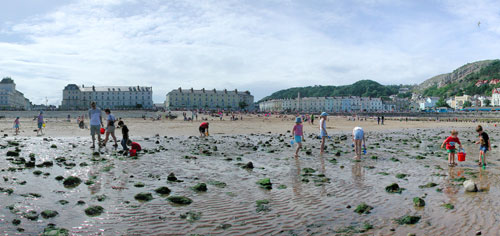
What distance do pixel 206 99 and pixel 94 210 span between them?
172967mm

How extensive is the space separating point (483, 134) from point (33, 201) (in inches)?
538

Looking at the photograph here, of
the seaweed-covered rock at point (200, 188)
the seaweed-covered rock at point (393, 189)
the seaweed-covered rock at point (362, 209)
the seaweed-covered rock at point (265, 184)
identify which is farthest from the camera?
the seaweed-covered rock at point (265, 184)

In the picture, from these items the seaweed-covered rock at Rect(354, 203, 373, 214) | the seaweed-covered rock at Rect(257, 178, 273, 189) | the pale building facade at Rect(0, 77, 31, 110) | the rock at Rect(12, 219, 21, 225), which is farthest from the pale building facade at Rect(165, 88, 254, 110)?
the rock at Rect(12, 219, 21, 225)

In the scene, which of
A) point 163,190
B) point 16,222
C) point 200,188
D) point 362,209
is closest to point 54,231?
point 16,222

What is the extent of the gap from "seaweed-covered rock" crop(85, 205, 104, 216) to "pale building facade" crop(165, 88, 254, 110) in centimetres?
16267

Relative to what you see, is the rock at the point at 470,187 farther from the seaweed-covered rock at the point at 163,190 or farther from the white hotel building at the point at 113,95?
the white hotel building at the point at 113,95

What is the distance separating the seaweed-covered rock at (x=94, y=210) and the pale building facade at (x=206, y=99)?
534 feet

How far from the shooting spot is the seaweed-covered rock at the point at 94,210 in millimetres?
6023

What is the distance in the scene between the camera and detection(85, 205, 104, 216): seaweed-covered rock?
602cm

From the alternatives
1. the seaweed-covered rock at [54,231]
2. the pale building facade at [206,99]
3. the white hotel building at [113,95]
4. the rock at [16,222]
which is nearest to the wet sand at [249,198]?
the rock at [16,222]

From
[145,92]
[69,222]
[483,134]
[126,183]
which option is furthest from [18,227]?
[145,92]

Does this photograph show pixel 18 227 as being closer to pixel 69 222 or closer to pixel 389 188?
pixel 69 222

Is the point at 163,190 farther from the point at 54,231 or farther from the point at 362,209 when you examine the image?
the point at 362,209

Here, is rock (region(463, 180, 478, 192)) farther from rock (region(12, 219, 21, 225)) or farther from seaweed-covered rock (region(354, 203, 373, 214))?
rock (region(12, 219, 21, 225))
